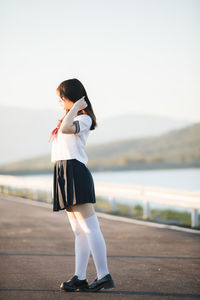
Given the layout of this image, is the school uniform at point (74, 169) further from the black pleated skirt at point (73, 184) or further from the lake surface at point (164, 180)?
the lake surface at point (164, 180)

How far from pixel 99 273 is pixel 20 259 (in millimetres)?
2258

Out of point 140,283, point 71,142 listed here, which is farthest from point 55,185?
point 140,283

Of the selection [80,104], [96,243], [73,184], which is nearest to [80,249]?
[96,243]

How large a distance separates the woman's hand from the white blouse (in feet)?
0.29

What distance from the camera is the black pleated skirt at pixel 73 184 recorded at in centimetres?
476

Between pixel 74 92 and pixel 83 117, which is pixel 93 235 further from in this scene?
pixel 74 92

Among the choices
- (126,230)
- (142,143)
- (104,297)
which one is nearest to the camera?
(104,297)

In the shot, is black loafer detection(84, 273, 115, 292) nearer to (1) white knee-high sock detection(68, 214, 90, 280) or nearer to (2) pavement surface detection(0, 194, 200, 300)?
(2) pavement surface detection(0, 194, 200, 300)

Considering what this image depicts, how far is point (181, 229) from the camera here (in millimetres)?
9555

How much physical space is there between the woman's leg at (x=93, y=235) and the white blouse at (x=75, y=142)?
18.8 inches

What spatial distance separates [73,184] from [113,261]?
2078 millimetres

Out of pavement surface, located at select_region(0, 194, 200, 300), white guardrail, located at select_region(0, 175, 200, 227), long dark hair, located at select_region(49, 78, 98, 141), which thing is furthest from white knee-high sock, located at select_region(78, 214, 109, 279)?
white guardrail, located at select_region(0, 175, 200, 227)

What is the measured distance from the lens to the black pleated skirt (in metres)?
4.76

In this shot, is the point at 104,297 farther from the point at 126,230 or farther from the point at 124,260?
the point at 126,230
